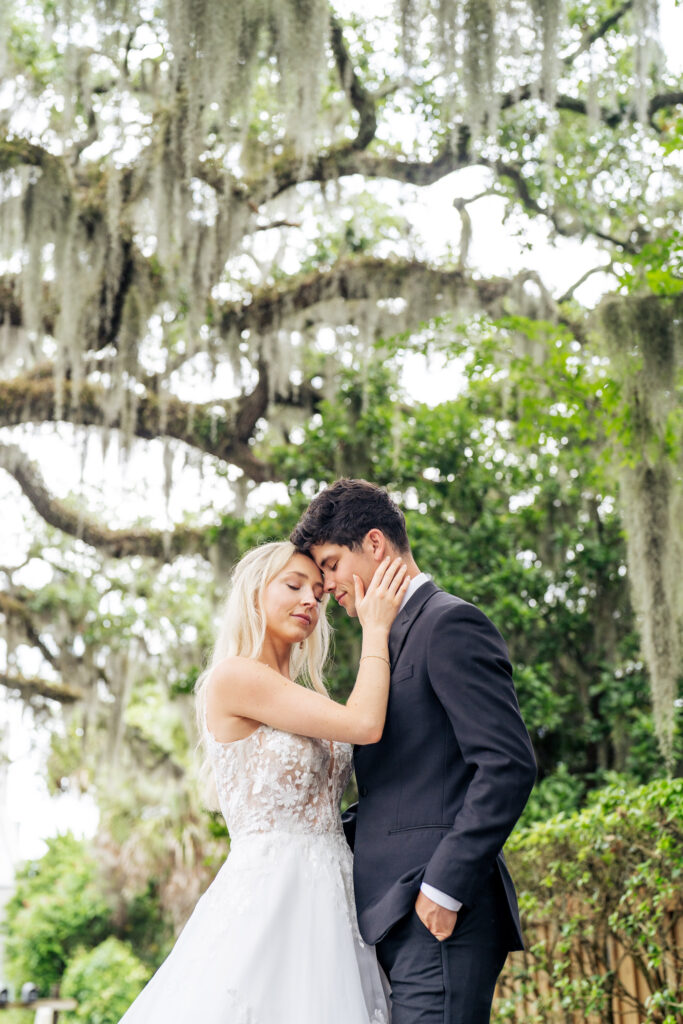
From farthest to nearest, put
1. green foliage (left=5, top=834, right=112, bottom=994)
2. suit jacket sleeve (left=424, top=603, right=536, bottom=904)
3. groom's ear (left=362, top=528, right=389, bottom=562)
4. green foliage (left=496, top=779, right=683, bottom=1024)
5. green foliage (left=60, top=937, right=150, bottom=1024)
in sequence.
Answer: green foliage (left=5, top=834, right=112, bottom=994)
green foliage (left=60, top=937, right=150, bottom=1024)
green foliage (left=496, top=779, right=683, bottom=1024)
groom's ear (left=362, top=528, right=389, bottom=562)
suit jacket sleeve (left=424, top=603, right=536, bottom=904)

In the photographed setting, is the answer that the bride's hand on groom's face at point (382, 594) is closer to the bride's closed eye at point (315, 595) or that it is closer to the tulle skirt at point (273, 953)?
the bride's closed eye at point (315, 595)

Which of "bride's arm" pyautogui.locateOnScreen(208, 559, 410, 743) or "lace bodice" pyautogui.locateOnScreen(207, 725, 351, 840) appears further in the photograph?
"lace bodice" pyautogui.locateOnScreen(207, 725, 351, 840)

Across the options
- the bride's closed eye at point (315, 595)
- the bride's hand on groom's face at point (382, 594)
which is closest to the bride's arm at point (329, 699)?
the bride's hand on groom's face at point (382, 594)

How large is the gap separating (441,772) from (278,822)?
0.52 meters

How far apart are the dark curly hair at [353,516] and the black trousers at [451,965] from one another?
905 millimetres

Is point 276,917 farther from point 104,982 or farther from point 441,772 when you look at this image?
point 104,982

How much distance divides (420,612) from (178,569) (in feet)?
32.7

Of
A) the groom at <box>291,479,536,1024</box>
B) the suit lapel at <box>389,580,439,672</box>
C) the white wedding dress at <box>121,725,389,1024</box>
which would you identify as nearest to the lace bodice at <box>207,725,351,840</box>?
the white wedding dress at <box>121,725,389,1024</box>

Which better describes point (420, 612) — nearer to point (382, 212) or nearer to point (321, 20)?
point (321, 20)

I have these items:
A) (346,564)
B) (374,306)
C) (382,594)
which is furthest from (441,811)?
(374,306)

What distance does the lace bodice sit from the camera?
275 cm

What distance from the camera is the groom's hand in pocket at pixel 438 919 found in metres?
2.28

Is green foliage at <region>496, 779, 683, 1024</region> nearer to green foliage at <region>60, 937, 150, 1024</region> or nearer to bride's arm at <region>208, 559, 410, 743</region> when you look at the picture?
bride's arm at <region>208, 559, 410, 743</region>

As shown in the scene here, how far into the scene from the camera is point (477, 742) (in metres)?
2.33
